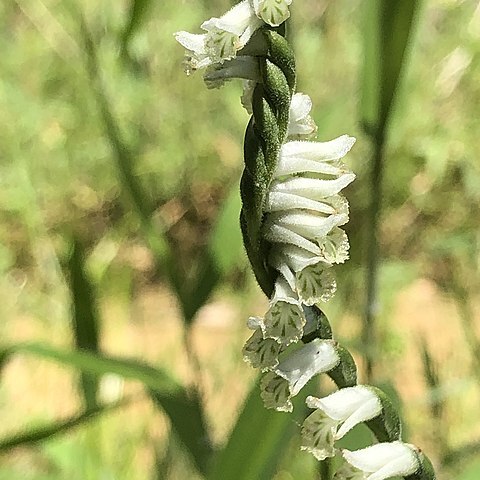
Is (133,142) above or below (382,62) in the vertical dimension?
below

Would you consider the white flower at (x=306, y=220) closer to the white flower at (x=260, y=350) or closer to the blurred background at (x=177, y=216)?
the white flower at (x=260, y=350)

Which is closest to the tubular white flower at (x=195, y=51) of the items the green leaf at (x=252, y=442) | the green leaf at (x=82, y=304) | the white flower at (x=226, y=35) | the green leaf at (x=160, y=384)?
the white flower at (x=226, y=35)

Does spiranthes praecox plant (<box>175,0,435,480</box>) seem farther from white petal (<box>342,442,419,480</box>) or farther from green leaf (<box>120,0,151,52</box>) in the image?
green leaf (<box>120,0,151,52</box>)

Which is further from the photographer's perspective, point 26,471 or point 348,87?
point 348,87

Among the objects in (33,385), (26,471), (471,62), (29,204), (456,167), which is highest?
(471,62)

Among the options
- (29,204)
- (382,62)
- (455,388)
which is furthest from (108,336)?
(382,62)

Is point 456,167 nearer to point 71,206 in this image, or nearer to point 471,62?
point 471,62
